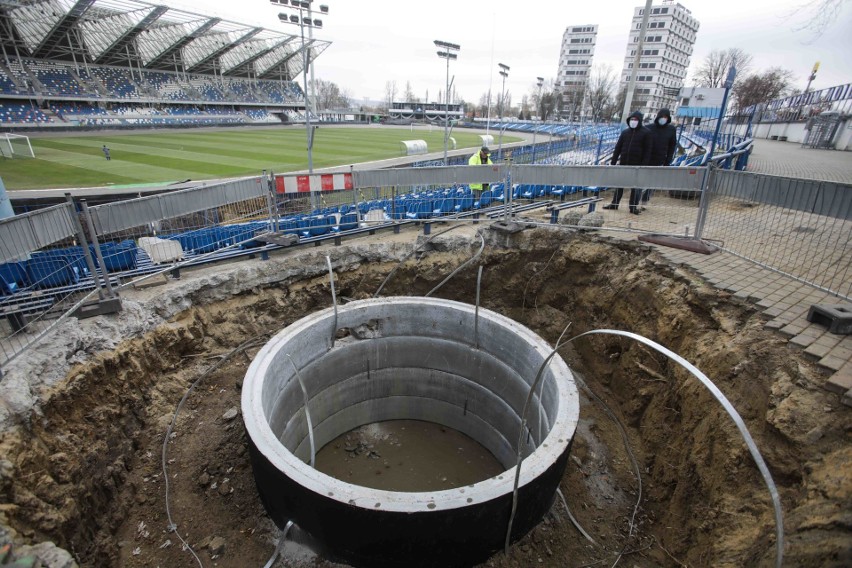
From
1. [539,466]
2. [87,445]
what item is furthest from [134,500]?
[539,466]

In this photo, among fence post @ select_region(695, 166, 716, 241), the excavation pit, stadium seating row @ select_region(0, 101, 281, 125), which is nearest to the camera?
the excavation pit

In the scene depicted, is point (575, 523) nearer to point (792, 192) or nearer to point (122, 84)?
point (792, 192)

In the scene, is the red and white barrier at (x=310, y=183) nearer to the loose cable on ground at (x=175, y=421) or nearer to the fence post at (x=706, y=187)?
the loose cable on ground at (x=175, y=421)

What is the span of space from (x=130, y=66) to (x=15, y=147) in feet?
108

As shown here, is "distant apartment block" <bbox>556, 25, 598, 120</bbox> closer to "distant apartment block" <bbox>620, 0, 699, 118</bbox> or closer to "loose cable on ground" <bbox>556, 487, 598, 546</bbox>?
"distant apartment block" <bbox>620, 0, 699, 118</bbox>

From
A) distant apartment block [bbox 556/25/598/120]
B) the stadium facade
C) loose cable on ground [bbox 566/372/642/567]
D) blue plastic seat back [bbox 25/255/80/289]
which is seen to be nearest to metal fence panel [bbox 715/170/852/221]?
loose cable on ground [bbox 566/372/642/567]

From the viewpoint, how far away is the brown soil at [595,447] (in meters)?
3.55

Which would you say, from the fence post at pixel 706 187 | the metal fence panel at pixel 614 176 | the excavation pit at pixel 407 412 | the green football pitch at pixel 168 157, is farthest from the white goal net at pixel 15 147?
the fence post at pixel 706 187

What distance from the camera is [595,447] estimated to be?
638cm

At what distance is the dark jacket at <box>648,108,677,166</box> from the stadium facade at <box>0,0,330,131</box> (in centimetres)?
2871

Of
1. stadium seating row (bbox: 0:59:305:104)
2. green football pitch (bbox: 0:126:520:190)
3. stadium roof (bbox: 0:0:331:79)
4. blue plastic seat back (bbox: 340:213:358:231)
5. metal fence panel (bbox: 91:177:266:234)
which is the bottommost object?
green football pitch (bbox: 0:126:520:190)

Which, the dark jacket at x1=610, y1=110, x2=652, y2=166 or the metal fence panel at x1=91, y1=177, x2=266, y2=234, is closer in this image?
the metal fence panel at x1=91, y1=177, x2=266, y2=234

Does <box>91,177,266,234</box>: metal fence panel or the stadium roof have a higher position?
the stadium roof

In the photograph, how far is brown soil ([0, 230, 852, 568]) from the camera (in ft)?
11.6
